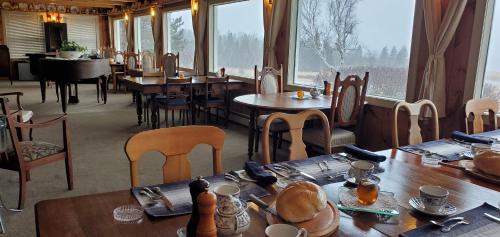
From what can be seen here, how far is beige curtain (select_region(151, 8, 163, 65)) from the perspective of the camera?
28.9 ft

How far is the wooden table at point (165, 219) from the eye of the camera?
1.04 meters

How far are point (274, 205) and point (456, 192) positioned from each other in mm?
733

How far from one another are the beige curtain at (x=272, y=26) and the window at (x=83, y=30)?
29.9 feet

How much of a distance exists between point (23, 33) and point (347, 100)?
37.7ft

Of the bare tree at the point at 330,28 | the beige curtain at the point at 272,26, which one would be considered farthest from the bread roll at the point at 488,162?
the beige curtain at the point at 272,26

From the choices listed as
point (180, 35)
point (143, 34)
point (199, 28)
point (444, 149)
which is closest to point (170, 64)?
point (199, 28)

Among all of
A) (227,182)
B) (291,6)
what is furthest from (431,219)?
(291,6)

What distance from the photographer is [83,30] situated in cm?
1245

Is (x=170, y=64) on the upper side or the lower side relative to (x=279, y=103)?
upper

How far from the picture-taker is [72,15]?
39.8ft

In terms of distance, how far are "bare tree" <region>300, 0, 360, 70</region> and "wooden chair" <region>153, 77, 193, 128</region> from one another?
5.96 feet

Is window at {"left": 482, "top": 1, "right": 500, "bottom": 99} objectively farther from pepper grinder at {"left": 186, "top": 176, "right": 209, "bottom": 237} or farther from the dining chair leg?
the dining chair leg

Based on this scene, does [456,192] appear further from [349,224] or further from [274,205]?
[274,205]

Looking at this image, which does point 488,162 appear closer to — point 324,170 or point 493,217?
point 493,217
